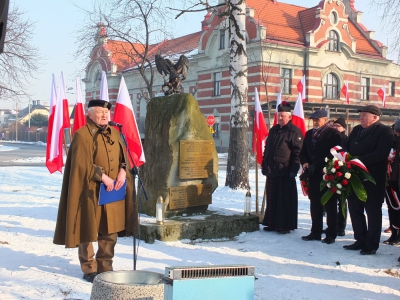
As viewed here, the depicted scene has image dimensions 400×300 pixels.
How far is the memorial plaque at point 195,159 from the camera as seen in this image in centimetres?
796

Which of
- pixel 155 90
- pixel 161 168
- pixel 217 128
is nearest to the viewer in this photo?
pixel 161 168

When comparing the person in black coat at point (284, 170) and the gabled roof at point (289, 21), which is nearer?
the person in black coat at point (284, 170)

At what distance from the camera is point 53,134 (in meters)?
9.20

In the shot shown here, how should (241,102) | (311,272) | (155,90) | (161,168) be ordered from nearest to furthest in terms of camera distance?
(311,272) < (161,168) < (241,102) < (155,90)

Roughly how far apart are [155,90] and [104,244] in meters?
40.4

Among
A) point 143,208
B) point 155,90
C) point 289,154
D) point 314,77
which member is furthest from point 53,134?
point 155,90

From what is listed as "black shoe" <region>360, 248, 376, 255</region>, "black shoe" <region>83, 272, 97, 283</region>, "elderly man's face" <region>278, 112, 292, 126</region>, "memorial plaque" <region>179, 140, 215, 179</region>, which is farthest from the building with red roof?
"black shoe" <region>83, 272, 97, 283</region>

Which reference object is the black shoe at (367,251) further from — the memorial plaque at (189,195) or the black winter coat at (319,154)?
the memorial plaque at (189,195)

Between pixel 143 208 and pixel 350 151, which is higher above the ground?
pixel 350 151

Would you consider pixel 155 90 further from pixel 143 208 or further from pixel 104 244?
pixel 104 244

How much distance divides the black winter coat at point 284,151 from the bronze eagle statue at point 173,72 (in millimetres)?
1873

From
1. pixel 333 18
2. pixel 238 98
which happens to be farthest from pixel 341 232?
pixel 333 18

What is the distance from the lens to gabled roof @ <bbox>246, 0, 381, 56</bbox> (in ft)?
117

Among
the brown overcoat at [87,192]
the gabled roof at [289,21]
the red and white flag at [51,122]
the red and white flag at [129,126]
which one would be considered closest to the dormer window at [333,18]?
the gabled roof at [289,21]
